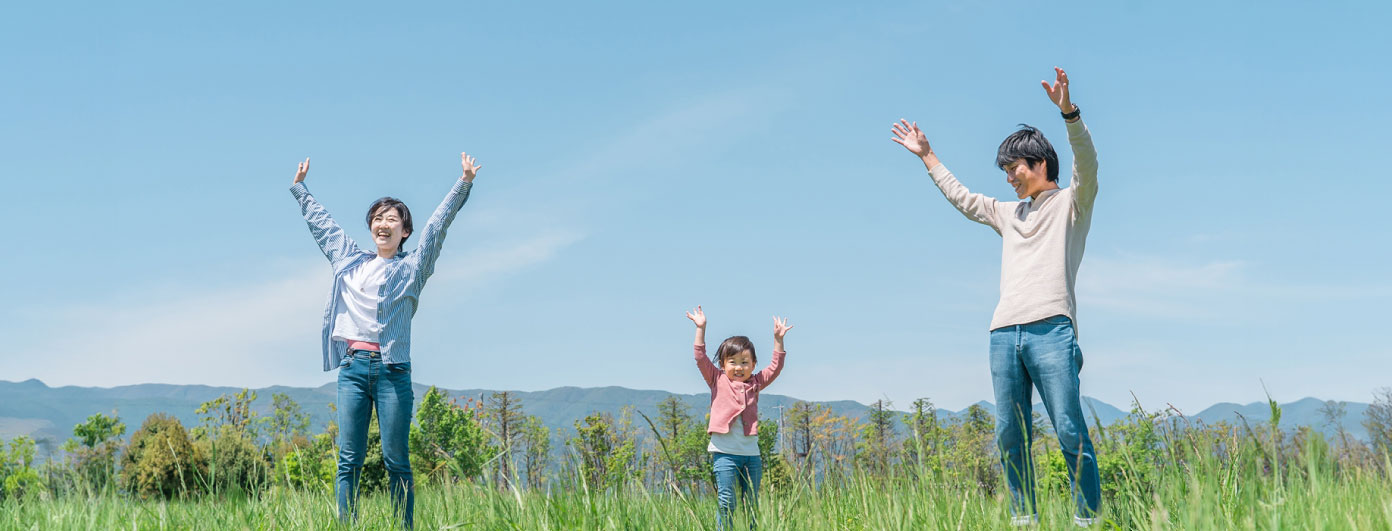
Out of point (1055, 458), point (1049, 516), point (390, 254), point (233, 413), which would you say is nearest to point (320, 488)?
point (390, 254)

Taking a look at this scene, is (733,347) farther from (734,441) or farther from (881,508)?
(881,508)

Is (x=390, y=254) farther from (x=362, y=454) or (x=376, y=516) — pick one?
(x=376, y=516)

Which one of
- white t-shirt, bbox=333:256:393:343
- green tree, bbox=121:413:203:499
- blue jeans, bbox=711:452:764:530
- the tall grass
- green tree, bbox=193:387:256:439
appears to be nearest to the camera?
the tall grass

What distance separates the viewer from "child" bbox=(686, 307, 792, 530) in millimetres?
5172

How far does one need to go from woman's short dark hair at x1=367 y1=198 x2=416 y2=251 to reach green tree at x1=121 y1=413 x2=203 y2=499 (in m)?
5.65

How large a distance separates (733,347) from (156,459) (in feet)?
24.1

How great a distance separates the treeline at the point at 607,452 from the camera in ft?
8.41

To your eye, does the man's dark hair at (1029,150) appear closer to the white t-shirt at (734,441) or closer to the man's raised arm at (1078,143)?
the man's raised arm at (1078,143)

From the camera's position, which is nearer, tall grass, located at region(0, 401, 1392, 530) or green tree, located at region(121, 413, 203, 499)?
tall grass, located at region(0, 401, 1392, 530)

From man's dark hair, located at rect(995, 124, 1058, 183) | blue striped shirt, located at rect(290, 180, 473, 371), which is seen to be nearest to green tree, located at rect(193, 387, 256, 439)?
blue striped shirt, located at rect(290, 180, 473, 371)

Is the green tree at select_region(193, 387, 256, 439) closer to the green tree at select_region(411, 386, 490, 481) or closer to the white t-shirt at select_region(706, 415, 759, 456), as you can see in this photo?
the green tree at select_region(411, 386, 490, 481)

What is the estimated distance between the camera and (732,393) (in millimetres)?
5297

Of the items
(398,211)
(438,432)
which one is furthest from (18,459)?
(398,211)

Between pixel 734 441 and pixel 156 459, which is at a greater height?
pixel 734 441
